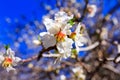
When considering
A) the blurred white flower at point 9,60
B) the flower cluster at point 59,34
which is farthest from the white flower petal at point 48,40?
the blurred white flower at point 9,60

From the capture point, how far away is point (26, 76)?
20.6 ft

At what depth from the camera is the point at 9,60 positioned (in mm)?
1818

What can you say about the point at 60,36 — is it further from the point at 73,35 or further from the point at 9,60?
the point at 9,60

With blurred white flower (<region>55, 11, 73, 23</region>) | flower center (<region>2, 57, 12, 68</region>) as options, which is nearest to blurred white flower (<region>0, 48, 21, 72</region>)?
flower center (<region>2, 57, 12, 68</region>)

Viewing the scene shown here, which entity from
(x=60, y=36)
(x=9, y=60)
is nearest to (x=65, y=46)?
(x=60, y=36)

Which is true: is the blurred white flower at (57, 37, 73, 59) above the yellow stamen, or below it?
below

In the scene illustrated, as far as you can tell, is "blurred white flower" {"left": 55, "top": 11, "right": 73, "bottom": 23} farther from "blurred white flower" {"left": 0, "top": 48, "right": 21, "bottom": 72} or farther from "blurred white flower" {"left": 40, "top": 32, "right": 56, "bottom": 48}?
"blurred white flower" {"left": 0, "top": 48, "right": 21, "bottom": 72}

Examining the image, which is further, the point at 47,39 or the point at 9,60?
the point at 9,60

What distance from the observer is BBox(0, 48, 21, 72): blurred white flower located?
5.87 ft

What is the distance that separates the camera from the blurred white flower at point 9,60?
1788mm

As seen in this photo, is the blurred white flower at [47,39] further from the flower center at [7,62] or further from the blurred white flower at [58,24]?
the flower center at [7,62]

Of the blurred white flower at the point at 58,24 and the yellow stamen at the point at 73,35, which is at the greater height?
the blurred white flower at the point at 58,24

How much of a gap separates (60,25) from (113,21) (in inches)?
171

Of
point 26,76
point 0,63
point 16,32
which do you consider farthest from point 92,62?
point 0,63
